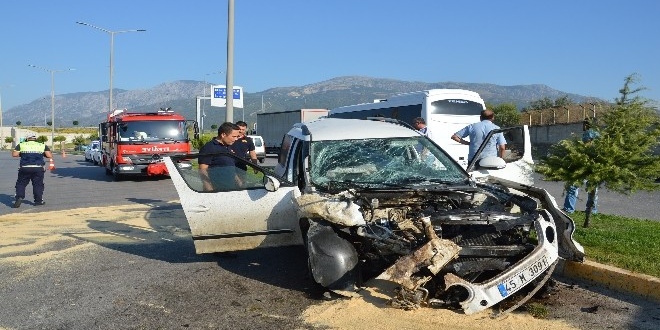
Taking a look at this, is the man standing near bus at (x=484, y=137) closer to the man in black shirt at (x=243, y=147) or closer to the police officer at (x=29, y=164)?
the man in black shirt at (x=243, y=147)

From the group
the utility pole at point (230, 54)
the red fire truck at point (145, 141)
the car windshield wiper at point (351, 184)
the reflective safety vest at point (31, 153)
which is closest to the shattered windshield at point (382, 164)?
the car windshield wiper at point (351, 184)

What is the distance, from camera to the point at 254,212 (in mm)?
6871

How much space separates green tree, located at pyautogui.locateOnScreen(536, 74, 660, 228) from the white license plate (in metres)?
3.16

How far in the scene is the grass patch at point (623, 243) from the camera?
6.76m

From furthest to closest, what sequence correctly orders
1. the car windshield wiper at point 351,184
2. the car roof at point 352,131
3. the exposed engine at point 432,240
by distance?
the car roof at point 352,131, the car windshield wiper at point 351,184, the exposed engine at point 432,240

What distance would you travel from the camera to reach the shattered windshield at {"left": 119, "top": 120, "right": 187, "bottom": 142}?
2178 centimetres

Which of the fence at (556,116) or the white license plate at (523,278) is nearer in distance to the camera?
the white license plate at (523,278)

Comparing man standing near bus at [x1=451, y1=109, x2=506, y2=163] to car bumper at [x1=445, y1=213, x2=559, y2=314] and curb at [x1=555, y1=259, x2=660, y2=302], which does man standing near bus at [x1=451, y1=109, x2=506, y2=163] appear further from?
car bumper at [x1=445, y1=213, x2=559, y2=314]

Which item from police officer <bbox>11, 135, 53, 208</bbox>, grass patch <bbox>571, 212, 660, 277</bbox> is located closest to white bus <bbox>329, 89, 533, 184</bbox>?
grass patch <bbox>571, 212, 660, 277</bbox>

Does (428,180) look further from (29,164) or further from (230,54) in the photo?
(29,164)

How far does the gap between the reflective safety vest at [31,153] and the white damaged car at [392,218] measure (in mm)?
8778

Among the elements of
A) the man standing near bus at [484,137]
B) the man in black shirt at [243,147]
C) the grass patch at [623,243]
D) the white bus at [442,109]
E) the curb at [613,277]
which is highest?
the white bus at [442,109]

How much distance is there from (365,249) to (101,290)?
2777 millimetres

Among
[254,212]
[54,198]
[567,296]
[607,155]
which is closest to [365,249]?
[254,212]
